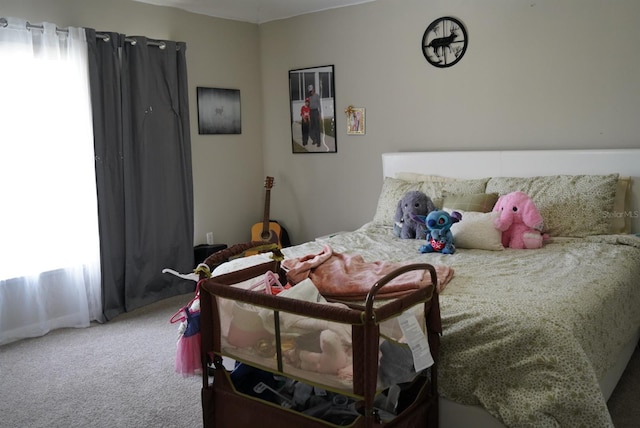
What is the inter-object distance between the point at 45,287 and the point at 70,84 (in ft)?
4.47

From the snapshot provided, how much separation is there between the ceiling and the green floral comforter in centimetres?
277

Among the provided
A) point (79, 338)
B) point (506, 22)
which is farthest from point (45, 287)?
point (506, 22)

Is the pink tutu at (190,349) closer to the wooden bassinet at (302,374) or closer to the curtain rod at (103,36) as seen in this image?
the wooden bassinet at (302,374)

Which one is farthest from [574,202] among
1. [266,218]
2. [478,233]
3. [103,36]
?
[103,36]

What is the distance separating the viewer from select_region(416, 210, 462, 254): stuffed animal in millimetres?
3404

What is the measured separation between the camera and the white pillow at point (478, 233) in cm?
342

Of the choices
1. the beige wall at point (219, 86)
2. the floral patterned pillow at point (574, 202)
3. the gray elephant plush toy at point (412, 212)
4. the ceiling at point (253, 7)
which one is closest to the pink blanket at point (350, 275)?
the gray elephant plush toy at point (412, 212)

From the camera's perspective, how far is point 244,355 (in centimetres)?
227

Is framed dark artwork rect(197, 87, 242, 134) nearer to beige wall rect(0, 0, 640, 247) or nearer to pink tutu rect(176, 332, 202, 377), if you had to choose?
beige wall rect(0, 0, 640, 247)

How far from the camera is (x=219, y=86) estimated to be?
5.14 metres

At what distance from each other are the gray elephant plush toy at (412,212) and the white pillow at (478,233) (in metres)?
0.27

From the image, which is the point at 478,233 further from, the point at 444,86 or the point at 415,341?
the point at 415,341

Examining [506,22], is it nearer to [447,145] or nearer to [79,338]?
[447,145]

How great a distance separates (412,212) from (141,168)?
2.03 m
